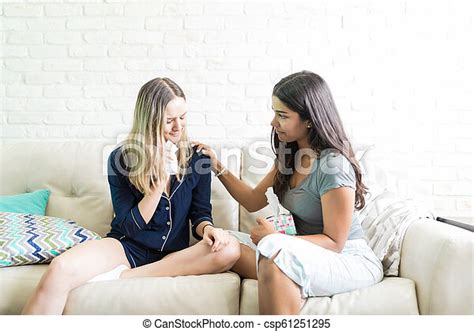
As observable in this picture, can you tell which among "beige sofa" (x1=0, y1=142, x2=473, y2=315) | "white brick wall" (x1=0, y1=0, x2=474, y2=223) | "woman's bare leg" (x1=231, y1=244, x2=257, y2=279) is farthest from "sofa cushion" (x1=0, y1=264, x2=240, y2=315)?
"white brick wall" (x1=0, y1=0, x2=474, y2=223)

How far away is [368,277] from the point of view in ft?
5.69

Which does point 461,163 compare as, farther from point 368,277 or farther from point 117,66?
point 117,66

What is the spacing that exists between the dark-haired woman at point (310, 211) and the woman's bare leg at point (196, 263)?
60 mm

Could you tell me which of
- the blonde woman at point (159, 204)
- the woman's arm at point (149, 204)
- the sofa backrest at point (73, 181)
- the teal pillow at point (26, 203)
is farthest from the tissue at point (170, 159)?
Answer: the teal pillow at point (26, 203)

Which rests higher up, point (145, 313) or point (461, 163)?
point (461, 163)

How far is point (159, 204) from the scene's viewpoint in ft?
6.63

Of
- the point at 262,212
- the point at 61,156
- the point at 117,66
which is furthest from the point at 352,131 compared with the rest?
the point at 61,156

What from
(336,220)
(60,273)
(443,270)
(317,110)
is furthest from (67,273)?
(443,270)

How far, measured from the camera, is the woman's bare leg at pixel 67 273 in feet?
5.32

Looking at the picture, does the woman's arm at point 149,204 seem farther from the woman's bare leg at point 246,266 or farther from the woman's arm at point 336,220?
the woman's arm at point 336,220

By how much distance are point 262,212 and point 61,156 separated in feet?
3.06

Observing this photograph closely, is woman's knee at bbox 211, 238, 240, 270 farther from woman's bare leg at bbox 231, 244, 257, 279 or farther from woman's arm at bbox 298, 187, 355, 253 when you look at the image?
woman's arm at bbox 298, 187, 355, 253

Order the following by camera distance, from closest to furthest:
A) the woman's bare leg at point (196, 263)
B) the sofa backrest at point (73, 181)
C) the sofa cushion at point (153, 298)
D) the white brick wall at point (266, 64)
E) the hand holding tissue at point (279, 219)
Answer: the sofa cushion at point (153, 298) → the woman's bare leg at point (196, 263) → the hand holding tissue at point (279, 219) → the sofa backrest at point (73, 181) → the white brick wall at point (266, 64)

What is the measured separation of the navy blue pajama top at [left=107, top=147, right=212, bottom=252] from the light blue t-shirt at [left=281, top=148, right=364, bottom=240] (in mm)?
357
